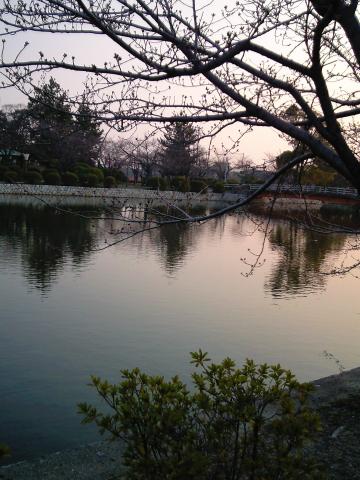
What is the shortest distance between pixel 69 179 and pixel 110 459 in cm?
3539

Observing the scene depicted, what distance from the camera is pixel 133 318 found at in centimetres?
992

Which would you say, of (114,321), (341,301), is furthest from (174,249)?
(114,321)

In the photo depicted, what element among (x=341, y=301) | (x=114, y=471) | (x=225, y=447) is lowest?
(x=341, y=301)

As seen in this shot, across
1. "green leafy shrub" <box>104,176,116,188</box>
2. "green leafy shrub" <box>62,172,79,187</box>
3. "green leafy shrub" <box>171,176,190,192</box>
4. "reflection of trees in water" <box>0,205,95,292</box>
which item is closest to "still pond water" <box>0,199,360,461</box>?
"reflection of trees in water" <box>0,205,95,292</box>

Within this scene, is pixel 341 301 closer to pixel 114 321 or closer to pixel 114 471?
pixel 114 321

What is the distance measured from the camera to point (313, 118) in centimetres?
342

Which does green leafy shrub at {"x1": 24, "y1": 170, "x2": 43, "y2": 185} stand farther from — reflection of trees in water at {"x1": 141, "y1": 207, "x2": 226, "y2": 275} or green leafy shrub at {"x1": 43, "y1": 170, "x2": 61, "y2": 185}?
reflection of trees in water at {"x1": 141, "y1": 207, "x2": 226, "y2": 275}

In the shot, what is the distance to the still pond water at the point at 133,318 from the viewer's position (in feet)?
20.9

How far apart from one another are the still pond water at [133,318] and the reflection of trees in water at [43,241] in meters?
0.08

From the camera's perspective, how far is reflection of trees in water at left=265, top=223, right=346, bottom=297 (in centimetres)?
1419

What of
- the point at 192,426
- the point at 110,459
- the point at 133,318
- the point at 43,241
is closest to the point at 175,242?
the point at 43,241

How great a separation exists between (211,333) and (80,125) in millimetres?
6037

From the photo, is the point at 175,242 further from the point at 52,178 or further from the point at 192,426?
the point at 52,178

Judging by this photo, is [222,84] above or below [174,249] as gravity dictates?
above
